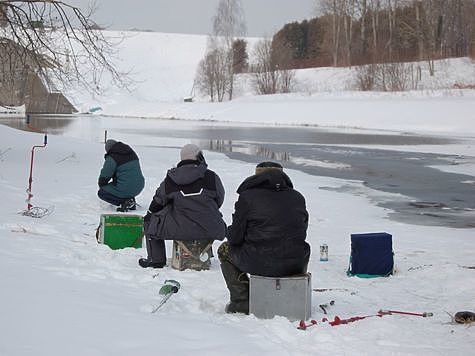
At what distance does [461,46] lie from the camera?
6309 cm

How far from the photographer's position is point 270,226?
541 cm

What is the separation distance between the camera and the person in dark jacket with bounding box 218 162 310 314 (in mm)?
5414

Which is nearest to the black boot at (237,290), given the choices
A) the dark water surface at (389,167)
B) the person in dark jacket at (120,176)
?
the person in dark jacket at (120,176)

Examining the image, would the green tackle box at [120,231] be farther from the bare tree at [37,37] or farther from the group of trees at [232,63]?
the group of trees at [232,63]

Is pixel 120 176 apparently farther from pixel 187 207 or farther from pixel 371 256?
pixel 371 256

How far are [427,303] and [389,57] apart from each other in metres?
57.6

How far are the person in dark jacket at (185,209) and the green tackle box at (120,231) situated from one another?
0.92 m

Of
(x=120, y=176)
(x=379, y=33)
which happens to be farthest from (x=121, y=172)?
(x=379, y=33)

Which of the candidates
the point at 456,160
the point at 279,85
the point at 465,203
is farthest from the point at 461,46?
the point at 465,203

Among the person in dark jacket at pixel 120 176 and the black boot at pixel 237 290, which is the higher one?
the person in dark jacket at pixel 120 176

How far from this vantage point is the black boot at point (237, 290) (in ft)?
18.4

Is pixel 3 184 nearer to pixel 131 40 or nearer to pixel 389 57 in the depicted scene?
pixel 389 57

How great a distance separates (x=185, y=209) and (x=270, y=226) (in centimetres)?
180

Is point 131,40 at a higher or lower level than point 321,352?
higher
